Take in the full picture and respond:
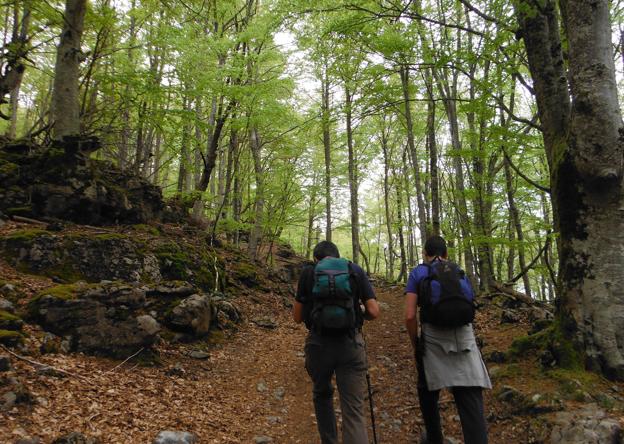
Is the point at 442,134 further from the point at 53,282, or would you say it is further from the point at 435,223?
the point at 53,282

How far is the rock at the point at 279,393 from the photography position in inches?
231

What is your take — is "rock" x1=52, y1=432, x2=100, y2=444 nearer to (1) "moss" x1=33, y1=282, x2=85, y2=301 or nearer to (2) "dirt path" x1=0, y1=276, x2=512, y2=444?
(2) "dirt path" x1=0, y1=276, x2=512, y2=444

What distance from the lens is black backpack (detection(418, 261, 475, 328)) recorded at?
3.38m

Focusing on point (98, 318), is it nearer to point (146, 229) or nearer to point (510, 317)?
point (146, 229)

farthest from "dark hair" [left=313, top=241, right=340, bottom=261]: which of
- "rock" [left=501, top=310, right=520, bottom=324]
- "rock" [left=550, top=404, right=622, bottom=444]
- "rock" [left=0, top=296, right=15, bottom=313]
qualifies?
"rock" [left=501, top=310, right=520, bottom=324]

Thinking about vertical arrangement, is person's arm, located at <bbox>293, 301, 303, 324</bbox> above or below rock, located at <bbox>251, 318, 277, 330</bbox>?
above

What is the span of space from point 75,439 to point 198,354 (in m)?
3.12

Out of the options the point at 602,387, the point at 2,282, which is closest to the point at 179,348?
the point at 2,282

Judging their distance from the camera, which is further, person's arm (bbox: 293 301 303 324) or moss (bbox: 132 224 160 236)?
moss (bbox: 132 224 160 236)

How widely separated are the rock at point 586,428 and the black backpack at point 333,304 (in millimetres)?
2351

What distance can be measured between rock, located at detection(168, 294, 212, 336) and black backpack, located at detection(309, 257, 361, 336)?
12.8 ft

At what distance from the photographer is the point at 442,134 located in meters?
22.0

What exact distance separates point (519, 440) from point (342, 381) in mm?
2200

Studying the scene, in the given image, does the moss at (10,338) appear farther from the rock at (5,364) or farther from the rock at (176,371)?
the rock at (176,371)
